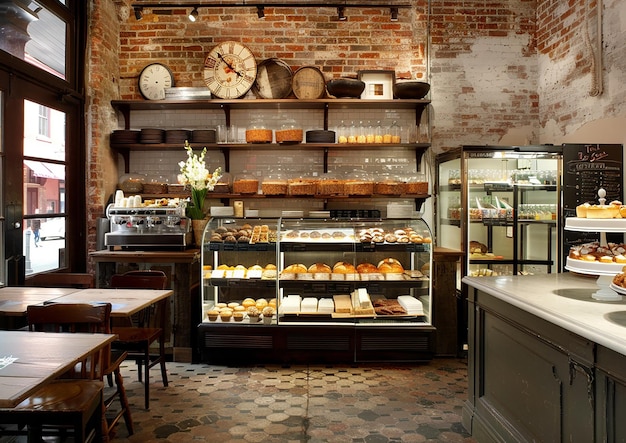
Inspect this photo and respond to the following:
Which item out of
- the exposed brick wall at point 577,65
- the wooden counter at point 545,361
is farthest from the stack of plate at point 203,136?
the exposed brick wall at point 577,65

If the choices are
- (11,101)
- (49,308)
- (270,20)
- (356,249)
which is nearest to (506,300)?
(356,249)

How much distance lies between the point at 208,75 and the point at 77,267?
2547 millimetres

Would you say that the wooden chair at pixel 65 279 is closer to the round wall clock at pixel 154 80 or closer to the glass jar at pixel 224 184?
the glass jar at pixel 224 184

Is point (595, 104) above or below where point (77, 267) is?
above

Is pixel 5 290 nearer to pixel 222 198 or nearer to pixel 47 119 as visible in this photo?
pixel 47 119

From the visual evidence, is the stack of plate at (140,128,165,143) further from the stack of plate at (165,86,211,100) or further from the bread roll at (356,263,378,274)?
the bread roll at (356,263,378,274)

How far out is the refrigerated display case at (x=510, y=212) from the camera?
5293 millimetres

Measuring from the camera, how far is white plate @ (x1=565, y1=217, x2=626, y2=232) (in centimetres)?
250

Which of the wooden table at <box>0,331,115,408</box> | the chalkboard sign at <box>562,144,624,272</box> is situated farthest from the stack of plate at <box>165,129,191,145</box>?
the chalkboard sign at <box>562,144,624,272</box>

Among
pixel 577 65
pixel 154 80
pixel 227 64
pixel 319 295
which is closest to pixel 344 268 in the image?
pixel 319 295

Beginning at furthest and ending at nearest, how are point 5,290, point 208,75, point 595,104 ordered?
point 208,75 → point 595,104 → point 5,290

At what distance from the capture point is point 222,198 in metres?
5.66

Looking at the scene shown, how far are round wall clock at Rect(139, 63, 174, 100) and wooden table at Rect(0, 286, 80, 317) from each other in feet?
Result: 9.20

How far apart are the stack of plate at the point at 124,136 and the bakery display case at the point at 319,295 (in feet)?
5.25
